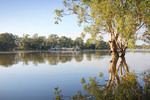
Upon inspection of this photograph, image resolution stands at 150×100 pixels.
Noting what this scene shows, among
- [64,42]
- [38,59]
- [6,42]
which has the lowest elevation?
[38,59]

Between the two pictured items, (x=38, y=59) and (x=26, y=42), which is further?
(x=26, y=42)

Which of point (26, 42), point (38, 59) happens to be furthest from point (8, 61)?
point (26, 42)

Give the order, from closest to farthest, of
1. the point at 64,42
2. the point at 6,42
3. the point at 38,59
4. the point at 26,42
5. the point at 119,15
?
the point at 119,15
the point at 38,59
the point at 6,42
the point at 26,42
the point at 64,42

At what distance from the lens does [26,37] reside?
92.6 metres

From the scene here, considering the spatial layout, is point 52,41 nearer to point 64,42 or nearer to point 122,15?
point 64,42

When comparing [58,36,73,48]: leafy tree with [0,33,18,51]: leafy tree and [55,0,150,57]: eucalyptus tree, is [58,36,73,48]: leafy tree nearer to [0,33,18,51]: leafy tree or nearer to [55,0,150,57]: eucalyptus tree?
[0,33,18,51]: leafy tree

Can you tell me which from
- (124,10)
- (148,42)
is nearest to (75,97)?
(124,10)

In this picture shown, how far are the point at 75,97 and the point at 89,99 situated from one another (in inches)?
18.3

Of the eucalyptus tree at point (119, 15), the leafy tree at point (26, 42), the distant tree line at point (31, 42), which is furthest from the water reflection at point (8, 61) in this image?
the leafy tree at point (26, 42)

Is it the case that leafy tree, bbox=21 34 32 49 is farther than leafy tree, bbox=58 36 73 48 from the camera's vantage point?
No

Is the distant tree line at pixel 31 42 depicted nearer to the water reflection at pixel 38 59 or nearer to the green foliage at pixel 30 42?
the green foliage at pixel 30 42

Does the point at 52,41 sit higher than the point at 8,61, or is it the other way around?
the point at 52,41

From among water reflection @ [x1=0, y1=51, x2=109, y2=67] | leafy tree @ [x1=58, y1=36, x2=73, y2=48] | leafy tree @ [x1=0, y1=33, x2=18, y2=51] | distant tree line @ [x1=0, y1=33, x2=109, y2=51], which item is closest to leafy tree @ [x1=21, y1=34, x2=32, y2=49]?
distant tree line @ [x1=0, y1=33, x2=109, y2=51]

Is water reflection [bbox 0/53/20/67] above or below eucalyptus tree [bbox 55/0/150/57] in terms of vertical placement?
below
